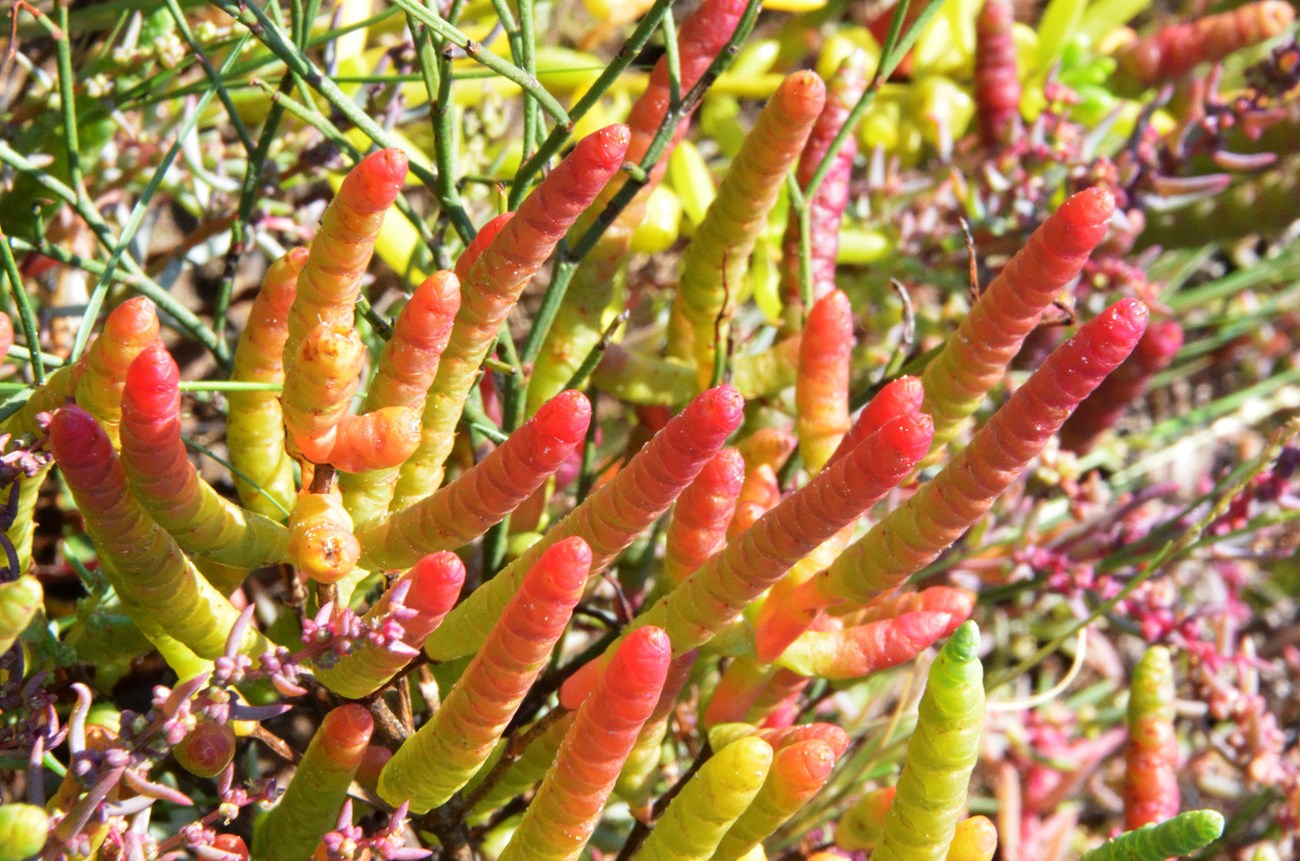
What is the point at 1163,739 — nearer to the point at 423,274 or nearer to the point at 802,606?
the point at 802,606

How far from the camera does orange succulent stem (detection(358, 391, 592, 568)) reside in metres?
0.63

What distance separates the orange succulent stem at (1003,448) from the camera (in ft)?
2.16

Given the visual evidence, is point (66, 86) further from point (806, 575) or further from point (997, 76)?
point (997, 76)

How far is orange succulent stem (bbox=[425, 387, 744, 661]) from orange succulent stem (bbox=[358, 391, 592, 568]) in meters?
0.03

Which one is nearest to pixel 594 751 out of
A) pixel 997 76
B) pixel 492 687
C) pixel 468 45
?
pixel 492 687

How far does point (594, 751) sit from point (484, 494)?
14 cm

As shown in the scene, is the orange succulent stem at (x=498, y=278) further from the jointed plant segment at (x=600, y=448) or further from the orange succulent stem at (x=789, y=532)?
the orange succulent stem at (x=789, y=532)

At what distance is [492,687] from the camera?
0.64 metres

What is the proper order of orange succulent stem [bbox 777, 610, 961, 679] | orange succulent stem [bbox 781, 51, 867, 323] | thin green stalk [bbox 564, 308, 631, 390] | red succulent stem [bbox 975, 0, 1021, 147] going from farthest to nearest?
red succulent stem [bbox 975, 0, 1021, 147]
orange succulent stem [bbox 781, 51, 867, 323]
thin green stalk [bbox 564, 308, 631, 390]
orange succulent stem [bbox 777, 610, 961, 679]

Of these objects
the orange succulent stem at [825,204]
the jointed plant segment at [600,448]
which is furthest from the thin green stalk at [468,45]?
the orange succulent stem at [825,204]

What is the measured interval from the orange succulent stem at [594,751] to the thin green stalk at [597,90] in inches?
14.7

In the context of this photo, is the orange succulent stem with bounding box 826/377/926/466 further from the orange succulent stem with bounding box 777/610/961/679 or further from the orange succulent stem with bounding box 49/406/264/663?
the orange succulent stem with bounding box 49/406/264/663

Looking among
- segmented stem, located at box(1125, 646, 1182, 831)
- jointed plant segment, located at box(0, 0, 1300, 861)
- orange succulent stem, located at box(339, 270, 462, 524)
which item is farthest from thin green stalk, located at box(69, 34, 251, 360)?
segmented stem, located at box(1125, 646, 1182, 831)

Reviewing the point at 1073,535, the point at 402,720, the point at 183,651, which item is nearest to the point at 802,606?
the point at 402,720
